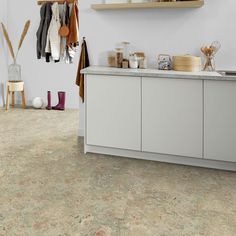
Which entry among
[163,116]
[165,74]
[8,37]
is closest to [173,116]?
[163,116]

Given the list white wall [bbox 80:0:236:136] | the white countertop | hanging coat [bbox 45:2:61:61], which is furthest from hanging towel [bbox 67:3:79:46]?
the white countertop

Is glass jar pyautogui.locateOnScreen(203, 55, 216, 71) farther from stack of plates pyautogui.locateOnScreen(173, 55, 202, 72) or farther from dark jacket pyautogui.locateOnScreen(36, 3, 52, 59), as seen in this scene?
dark jacket pyautogui.locateOnScreen(36, 3, 52, 59)

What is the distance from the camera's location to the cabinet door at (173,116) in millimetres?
2805

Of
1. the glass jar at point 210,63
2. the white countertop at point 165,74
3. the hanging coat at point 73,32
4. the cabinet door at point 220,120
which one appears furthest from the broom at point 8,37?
the cabinet door at point 220,120

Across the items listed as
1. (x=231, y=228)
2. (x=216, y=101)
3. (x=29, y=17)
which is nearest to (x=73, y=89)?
(x=29, y=17)

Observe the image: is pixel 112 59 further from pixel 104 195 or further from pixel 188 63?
pixel 104 195

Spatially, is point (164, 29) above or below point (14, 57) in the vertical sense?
above

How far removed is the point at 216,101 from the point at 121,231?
1.44 metres

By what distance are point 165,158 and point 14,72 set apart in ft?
11.1

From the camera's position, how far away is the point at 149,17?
326 cm

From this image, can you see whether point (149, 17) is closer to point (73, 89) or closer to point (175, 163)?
point (175, 163)

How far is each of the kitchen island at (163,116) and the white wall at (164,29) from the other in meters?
0.43

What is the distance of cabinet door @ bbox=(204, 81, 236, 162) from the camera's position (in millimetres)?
2701

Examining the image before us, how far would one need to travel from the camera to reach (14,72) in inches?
210
